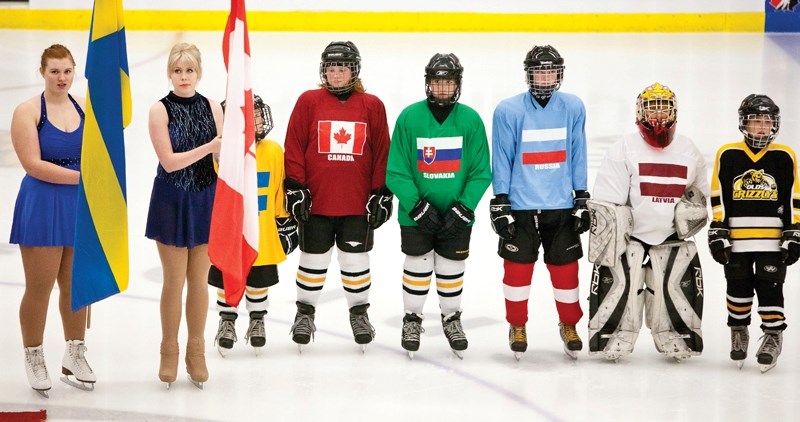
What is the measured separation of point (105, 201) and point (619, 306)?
6.84ft

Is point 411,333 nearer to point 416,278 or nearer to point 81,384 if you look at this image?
point 416,278

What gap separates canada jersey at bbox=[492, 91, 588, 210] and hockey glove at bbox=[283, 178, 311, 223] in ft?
2.57

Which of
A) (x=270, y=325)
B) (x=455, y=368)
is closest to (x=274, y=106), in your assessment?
(x=270, y=325)

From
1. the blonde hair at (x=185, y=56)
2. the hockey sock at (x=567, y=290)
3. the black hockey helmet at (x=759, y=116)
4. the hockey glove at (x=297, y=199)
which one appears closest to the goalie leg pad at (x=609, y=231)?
the hockey sock at (x=567, y=290)

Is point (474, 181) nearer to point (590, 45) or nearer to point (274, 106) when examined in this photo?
point (274, 106)

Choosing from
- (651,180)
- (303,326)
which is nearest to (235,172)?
(303,326)

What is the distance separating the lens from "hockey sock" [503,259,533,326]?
4.63m

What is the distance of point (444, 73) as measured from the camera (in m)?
4.48

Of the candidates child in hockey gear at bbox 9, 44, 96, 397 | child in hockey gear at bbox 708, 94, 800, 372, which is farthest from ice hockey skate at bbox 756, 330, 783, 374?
child in hockey gear at bbox 9, 44, 96, 397

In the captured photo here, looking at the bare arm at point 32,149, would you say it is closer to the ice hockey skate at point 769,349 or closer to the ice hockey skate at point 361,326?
the ice hockey skate at point 361,326

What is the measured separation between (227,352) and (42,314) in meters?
0.81

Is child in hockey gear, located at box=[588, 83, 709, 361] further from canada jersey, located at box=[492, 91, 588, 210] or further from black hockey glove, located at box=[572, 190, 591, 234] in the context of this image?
canada jersey, located at box=[492, 91, 588, 210]

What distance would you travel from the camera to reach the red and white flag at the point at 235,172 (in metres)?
3.90

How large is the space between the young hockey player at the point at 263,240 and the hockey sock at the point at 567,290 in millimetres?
1114
